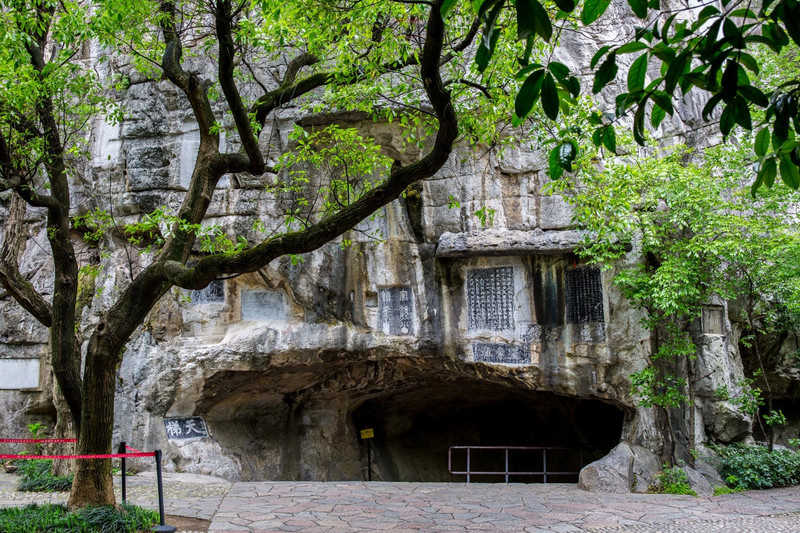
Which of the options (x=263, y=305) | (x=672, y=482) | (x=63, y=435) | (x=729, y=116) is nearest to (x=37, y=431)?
(x=63, y=435)

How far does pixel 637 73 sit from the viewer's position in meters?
2.29

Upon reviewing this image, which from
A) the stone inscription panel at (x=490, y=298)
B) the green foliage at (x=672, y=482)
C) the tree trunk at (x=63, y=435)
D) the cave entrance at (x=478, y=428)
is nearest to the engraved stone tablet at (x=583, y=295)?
the stone inscription panel at (x=490, y=298)

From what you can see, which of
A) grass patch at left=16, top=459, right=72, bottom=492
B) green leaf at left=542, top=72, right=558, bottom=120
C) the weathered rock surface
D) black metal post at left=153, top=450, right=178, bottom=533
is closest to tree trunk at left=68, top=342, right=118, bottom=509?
black metal post at left=153, top=450, right=178, bottom=533

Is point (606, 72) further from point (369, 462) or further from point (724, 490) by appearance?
point (369, 462)

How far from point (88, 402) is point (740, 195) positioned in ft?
28.2

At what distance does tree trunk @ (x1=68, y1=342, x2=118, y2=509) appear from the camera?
591cm

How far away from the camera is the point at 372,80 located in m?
7.09

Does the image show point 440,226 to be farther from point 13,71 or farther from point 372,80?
point 13,71

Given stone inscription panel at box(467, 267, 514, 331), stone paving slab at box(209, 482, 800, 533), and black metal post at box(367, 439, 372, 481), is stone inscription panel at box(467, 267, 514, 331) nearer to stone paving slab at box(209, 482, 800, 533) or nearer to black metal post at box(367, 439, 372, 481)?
stone paving slab at box(209, 482, 800, 533)

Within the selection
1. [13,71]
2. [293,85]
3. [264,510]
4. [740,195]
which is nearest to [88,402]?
[264,510]

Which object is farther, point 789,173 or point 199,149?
point 199,149

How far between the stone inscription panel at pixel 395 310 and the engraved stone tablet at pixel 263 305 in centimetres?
159

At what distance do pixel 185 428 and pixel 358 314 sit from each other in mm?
3200

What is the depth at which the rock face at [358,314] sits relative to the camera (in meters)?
9.61
